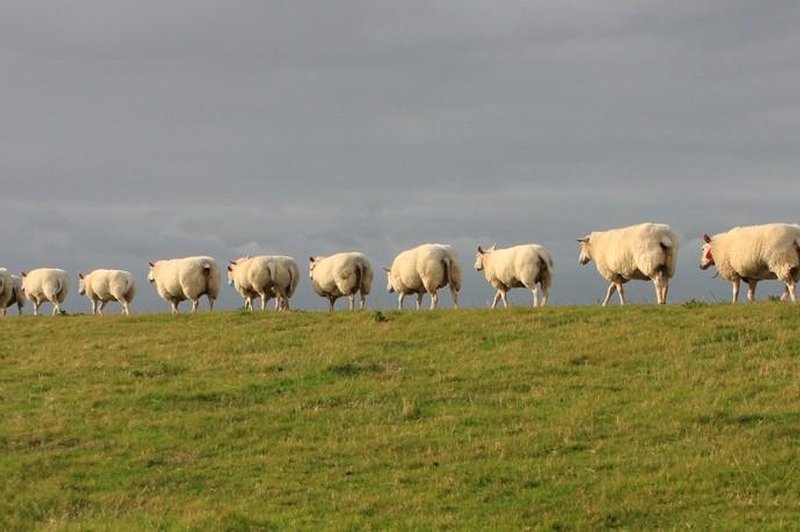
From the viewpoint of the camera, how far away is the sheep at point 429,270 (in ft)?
108

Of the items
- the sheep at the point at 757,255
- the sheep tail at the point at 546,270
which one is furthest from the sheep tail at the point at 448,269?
the sheep at the point at 757,255

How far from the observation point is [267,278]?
3716 cm

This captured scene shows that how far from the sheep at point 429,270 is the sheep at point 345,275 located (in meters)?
1.79

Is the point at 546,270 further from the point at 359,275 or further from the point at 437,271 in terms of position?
the point at 359,275

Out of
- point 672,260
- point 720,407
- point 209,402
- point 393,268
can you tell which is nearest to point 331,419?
point 209,402

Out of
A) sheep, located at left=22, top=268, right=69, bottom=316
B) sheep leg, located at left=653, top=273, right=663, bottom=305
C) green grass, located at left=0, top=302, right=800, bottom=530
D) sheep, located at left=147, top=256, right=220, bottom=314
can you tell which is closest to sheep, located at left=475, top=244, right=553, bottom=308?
sheep leg, located at left=653, top=273, right=663, bottom=305

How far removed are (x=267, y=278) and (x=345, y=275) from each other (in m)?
3.13

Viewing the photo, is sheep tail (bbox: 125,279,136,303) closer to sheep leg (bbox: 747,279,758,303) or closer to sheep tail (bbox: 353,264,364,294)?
sheep tail (bbox: 353,264,364,294)

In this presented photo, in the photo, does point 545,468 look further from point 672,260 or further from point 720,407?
point 672,260

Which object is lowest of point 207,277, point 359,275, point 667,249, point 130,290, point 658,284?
point 658,284

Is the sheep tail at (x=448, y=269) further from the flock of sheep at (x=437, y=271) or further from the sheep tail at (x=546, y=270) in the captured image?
the sheep tail at (x=546, y=270)

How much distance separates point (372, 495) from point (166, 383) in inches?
308

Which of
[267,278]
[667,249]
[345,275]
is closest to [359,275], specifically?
[345,275]

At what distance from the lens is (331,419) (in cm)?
1658
